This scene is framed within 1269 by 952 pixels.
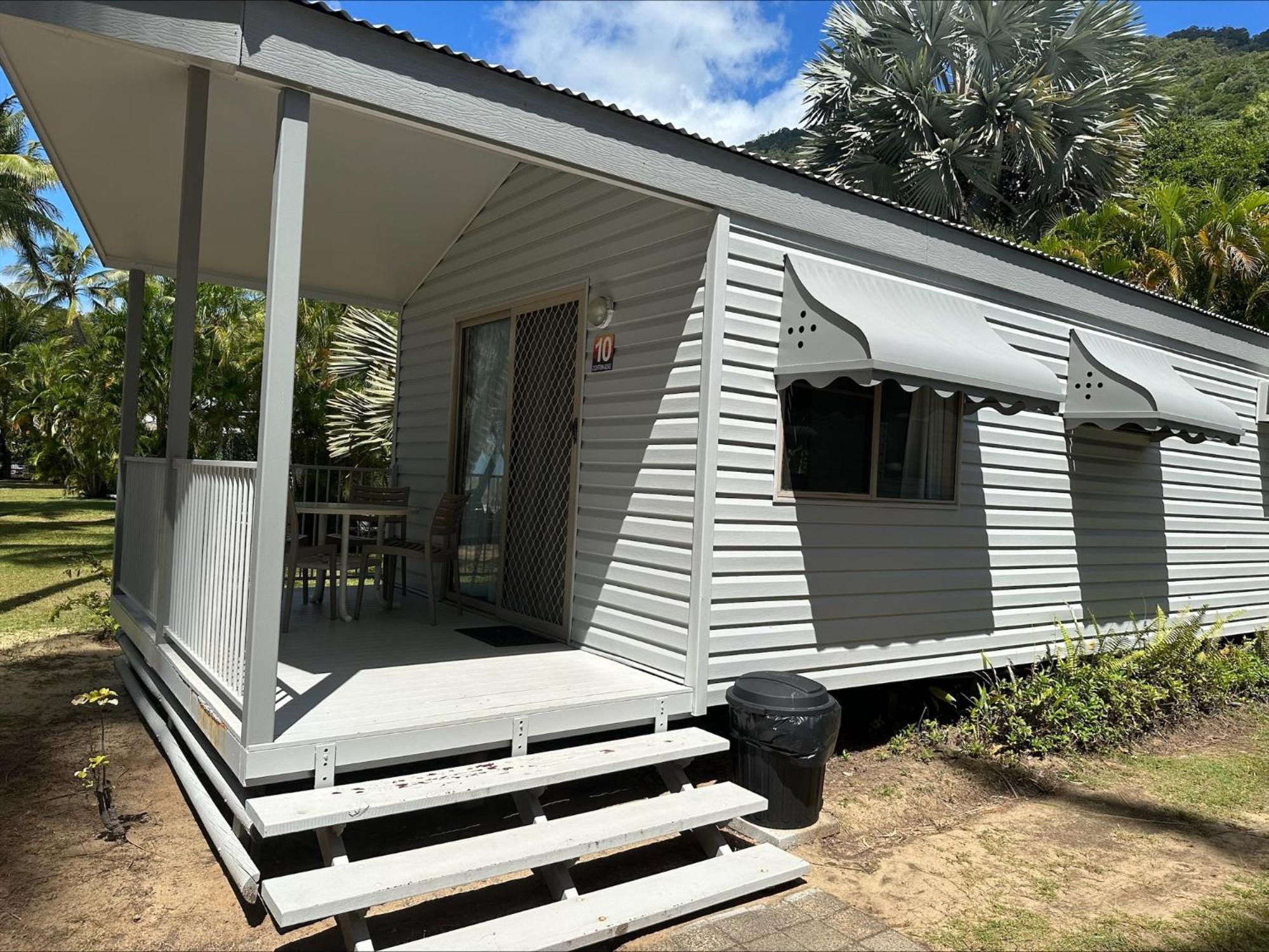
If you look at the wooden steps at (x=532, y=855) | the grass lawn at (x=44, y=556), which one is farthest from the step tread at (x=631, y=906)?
the grass lawn at (x=44, y=556)

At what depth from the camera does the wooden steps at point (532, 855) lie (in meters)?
2.80

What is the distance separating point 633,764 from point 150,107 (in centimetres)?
397

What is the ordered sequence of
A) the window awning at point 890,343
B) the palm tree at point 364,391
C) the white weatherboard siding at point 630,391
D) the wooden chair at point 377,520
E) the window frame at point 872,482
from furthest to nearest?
the palm tree at point 364,391
the wooden chair at point 377,520
the window frame at point 872,482
the white weatherboard siding at point 630,391
the window awning at point 890,343

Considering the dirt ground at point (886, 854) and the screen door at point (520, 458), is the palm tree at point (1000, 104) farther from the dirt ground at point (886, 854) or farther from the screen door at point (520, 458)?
the dirt ground at point (886, 854)

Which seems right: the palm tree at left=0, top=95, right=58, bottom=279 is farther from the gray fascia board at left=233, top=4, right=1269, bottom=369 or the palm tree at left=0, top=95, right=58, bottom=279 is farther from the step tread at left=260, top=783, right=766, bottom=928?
the step tread at left=260, top=783, right=766, bottom=928

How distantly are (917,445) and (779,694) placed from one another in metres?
2.08

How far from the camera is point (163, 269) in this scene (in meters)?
6.95

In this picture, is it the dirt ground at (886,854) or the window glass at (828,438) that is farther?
the window glass at (828,438)

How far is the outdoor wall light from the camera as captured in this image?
5086 millimetres

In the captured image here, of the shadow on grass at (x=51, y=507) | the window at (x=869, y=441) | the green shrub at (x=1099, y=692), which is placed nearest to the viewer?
the window at (x=869, y=441)

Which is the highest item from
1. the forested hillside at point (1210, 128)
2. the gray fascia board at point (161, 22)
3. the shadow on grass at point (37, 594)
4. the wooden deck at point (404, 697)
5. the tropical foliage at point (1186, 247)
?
the forested hillside at point (1210, 128)

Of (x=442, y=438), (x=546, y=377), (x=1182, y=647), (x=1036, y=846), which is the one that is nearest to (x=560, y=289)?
(x=546, y=377)

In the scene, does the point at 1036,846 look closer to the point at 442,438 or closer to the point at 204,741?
the point at 204,741

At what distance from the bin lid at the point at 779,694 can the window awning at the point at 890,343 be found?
1453 mm
